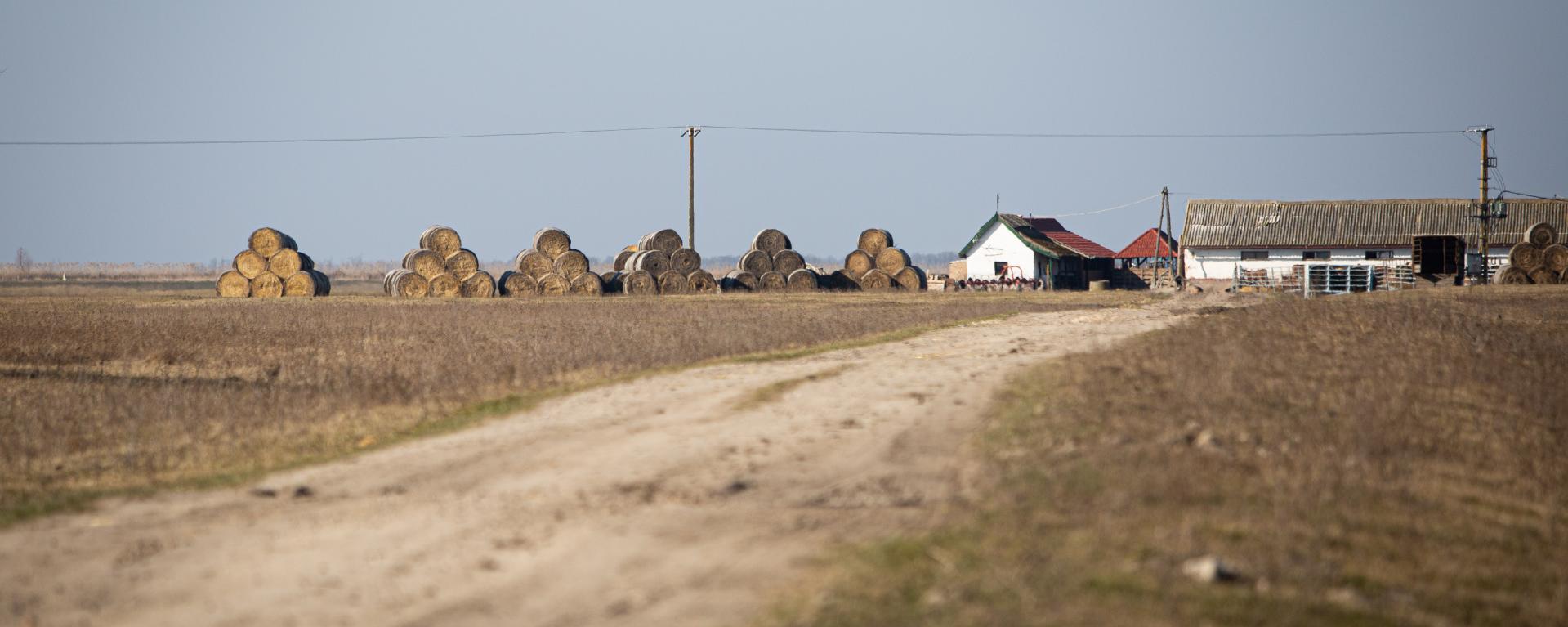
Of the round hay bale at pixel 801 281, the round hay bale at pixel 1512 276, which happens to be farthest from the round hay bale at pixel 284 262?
the round hay bale at pixel 1512 276

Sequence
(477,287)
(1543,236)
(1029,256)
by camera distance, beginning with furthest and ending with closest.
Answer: (1029,256) → (1543,236) → (477,287)

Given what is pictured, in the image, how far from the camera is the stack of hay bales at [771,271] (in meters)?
51.3

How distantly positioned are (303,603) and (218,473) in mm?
4389

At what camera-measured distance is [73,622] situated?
21.3 ft

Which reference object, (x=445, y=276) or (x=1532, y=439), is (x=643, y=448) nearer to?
Answer: (x=1532, y=439)

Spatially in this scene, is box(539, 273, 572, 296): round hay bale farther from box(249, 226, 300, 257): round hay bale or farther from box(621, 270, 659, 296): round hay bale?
box(249, 226, 300, 257): round hay bale

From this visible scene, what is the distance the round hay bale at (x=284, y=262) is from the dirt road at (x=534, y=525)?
38404mm

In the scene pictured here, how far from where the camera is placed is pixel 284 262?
46969 mm

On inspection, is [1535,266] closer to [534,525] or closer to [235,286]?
[235,286]

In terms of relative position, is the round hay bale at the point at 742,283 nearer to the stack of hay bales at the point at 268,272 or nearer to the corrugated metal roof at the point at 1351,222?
the stack of hay bales at the point at 268,272

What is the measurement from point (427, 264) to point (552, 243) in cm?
466

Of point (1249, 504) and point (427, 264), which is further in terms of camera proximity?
point (427, 264)

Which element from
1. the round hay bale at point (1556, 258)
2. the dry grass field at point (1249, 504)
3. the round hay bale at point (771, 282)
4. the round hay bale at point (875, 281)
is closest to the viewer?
the dry grass field at point (1249, 504)

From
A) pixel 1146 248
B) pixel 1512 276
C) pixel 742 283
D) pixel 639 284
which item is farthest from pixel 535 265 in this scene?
pixel 1146 248
